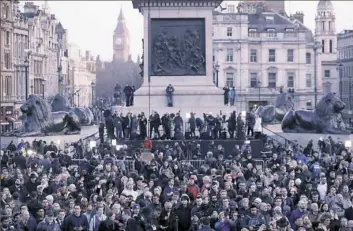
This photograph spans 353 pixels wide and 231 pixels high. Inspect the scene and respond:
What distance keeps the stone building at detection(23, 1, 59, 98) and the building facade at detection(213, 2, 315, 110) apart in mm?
19195

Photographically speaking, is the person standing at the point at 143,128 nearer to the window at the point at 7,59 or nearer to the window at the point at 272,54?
the window at the point at 7,59

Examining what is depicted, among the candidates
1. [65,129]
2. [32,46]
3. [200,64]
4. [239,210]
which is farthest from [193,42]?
[32,46]

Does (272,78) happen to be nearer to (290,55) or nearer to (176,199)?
(290,55)

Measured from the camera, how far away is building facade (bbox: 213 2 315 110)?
110m

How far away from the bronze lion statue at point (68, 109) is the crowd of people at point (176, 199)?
85.5 ft

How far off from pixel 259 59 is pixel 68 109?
6158 cm

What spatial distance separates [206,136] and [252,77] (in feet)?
→ 229

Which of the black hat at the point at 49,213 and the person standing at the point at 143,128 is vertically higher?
the person standing at the point at 143,128

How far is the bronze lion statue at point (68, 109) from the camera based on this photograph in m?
53.3

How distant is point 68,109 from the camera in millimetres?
52719

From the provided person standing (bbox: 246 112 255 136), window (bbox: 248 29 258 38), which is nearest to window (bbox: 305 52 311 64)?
window (bbox: 248 29 258 38)

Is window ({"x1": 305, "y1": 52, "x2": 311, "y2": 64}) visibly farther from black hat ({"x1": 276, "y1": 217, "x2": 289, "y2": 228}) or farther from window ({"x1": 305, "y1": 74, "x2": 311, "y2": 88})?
black hat ({"x1": 276, "y1": 217, "x2": 289, "y2": 228})

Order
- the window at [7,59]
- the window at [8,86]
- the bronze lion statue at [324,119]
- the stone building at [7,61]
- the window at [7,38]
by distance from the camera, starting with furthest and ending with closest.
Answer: the window at [7,38] → the window at [7,59] → the window at [8,86] → the stone building at [7,61] → the bronze lion statue at [324,119]

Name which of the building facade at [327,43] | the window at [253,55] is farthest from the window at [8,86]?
the building facade at [327,43]
